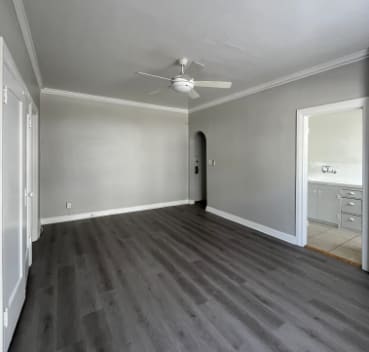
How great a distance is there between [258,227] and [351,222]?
5.68 feet

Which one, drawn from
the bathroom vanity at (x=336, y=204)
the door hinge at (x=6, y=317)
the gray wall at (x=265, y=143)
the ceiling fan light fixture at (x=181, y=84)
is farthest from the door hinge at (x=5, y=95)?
the bathroom vanity at (x=336, y=204)

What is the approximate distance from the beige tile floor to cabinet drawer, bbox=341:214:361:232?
97mm

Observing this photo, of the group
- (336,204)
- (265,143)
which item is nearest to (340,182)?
(336,204)

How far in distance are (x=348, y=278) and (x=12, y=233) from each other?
3.52 meters

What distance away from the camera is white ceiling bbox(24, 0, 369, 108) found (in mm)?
1909

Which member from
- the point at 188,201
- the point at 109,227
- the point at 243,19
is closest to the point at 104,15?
the point at 243,19

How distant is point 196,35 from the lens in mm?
2328

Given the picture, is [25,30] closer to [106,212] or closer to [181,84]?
[181,84]

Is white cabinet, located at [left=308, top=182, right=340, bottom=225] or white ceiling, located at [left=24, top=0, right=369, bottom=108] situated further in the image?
white cabinet, located at [left=308, top=182, right=340, bottom=225]

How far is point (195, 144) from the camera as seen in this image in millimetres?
6320

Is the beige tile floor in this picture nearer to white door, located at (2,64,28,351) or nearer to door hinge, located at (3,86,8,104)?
white door, located at (2,64,28,351)

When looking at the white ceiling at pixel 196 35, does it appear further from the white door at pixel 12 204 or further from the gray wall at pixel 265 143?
the white door at pixel 12 204

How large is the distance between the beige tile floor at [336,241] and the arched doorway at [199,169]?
303 centimetres

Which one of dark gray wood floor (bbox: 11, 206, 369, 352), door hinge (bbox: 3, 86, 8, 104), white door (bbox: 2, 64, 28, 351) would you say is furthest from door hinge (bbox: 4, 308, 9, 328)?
door hinge (bbox: 3, 86, 8, 104)
